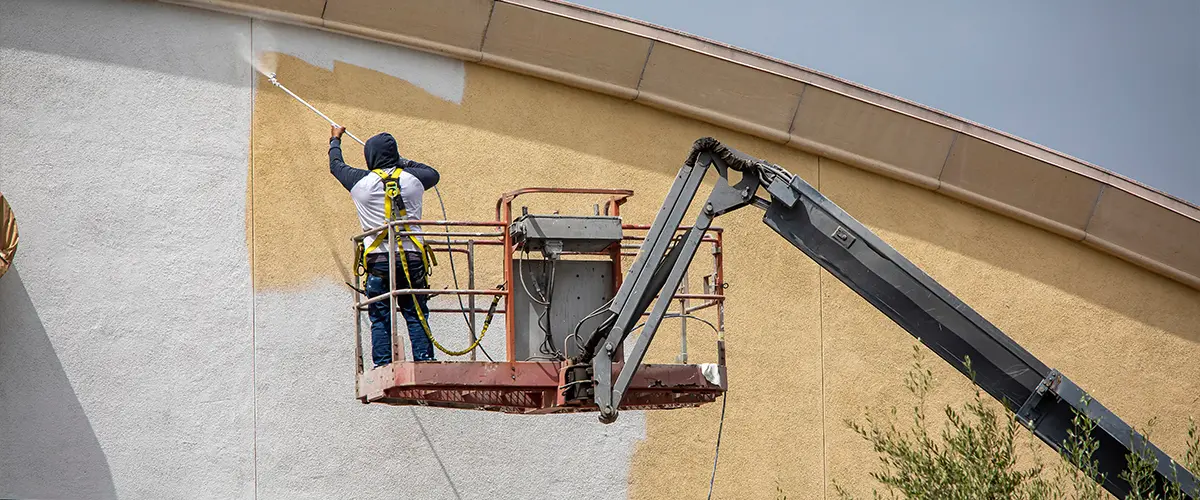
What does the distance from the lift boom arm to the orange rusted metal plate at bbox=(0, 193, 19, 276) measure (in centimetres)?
540

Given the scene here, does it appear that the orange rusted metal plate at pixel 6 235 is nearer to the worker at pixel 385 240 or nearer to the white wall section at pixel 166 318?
the white wall section at pixel 166 318

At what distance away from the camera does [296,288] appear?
13203 millimetres

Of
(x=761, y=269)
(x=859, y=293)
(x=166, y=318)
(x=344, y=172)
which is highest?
(x=344, y=172)

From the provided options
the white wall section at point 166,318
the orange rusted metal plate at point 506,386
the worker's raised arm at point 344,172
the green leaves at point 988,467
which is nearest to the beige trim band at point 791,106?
the white wall section at point 166,318

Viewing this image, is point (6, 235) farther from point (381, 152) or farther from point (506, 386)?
point (506, 386)

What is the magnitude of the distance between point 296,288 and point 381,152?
2661mm

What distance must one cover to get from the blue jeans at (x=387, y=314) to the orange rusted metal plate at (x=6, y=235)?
132 inches

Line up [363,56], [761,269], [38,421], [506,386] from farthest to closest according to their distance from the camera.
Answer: [761,269], [363,56], [38,421], [506,386]

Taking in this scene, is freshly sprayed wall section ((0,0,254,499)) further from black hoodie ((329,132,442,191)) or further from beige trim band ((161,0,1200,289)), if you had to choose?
black hoodie ((329,132,442,191))

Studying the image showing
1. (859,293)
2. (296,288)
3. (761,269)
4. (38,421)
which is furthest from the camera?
(761,269)

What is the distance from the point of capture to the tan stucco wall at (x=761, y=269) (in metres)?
13.4

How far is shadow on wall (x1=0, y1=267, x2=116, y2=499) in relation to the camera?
12.3 meters

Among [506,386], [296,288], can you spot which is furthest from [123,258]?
[506,386]

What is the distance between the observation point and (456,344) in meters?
13.5
